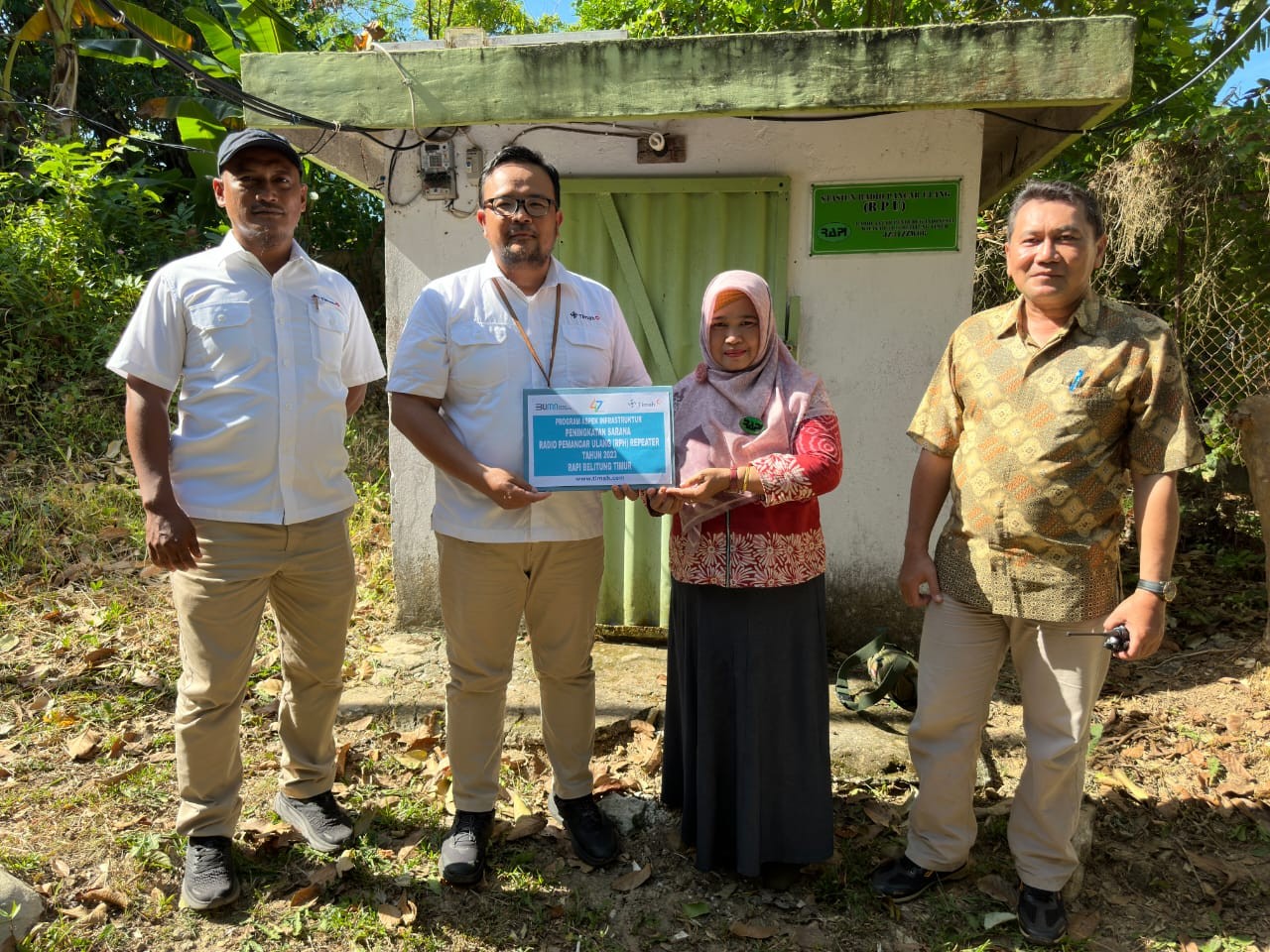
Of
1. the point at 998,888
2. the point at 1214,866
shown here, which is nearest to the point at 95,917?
the point at 998,888

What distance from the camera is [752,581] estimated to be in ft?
8.92

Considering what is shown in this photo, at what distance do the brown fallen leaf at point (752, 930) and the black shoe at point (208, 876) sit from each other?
159 cm

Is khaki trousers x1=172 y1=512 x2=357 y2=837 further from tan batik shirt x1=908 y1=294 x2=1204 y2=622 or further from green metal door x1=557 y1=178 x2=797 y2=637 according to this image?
tan batik shirt x1=908 y1=294 x2=1204 y2=622

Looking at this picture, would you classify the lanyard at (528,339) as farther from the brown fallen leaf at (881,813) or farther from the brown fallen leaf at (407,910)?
the brown fallen leaf at (881,813)

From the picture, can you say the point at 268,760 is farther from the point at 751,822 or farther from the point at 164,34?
the point at 164,34

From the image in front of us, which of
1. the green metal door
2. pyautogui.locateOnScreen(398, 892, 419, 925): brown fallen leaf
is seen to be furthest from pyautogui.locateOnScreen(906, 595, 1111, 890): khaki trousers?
the green metal door

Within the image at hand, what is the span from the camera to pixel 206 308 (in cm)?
273

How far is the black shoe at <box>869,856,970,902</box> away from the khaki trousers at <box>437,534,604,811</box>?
1.06 metres

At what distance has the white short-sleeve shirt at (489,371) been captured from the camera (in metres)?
2.73

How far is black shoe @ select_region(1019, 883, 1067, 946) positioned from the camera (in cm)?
273

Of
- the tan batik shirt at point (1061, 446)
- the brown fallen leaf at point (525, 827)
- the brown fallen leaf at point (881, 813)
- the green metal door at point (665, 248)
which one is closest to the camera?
the tan batik shirt at point (1061, 446)

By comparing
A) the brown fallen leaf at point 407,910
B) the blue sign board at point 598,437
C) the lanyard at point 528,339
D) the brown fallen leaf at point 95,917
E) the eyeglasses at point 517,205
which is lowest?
the brown fallen leaf at point 95,917

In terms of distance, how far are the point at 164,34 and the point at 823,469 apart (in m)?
8.53

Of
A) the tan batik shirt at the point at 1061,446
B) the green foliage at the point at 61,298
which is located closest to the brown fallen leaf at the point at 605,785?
the tan batik shirt at the point at 1061,446
